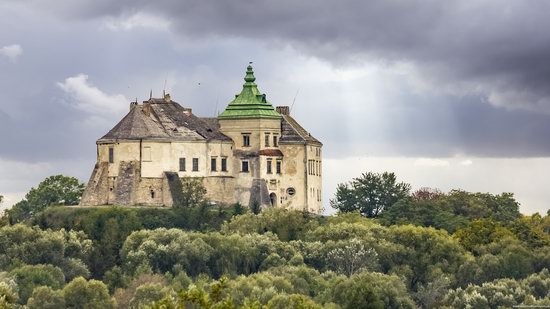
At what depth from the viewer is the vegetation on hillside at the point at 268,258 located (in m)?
130

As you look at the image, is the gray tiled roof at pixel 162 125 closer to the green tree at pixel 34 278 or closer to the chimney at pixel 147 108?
the chimney at pixel 147 108

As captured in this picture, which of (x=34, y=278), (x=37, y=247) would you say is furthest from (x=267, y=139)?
(x=34, y=278)

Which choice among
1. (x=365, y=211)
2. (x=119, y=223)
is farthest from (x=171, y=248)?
(x=365, y=211)

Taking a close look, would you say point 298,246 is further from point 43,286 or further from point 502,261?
point 43,286

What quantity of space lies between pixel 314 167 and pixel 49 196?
2147 cm

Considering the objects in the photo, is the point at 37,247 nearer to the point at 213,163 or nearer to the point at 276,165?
the point at 213,163

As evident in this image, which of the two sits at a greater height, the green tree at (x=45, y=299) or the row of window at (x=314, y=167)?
the row of window at (x=314, y=167)

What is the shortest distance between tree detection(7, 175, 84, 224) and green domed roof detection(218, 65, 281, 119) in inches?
555

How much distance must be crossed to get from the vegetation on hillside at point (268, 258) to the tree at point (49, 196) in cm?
336

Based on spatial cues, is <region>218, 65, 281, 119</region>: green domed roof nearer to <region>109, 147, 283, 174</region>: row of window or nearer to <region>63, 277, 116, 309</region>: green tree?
<region>109, 147, 283, 174</region>: row of window

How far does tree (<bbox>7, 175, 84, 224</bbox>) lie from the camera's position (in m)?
166

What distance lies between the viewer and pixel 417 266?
14525cm

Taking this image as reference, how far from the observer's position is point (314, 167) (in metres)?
161

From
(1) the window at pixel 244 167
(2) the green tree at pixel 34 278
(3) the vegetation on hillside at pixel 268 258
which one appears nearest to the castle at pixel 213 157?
(1) the window at pixel 244 167
